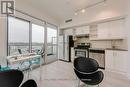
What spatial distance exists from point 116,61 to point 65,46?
3382 millimetres

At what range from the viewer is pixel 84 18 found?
5.68 meters

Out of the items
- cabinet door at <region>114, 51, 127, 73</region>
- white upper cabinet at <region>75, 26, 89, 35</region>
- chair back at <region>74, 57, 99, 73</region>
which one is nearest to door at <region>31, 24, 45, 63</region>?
white upper cabinet at <region>75, 26, 89, 35</region>

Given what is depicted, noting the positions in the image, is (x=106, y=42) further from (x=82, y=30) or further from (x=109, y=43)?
(x=82, y=30)

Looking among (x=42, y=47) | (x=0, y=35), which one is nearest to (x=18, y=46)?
(x=0, y=35)

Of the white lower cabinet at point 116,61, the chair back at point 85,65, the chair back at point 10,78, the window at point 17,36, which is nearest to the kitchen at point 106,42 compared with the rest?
the white lower cabinet at point 116,61

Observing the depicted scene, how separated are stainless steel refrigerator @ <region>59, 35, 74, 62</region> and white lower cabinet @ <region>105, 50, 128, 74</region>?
2641 mm

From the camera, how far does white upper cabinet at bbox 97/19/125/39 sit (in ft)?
14.9

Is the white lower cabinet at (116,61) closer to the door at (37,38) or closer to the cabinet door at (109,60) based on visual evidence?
the cabinet door at (109,60)

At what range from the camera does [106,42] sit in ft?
17.7

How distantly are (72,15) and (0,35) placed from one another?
4316 millimetres

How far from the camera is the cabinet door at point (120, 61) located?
402 cm

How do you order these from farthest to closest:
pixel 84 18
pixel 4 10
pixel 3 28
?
1. pixel 84 18
2. pixel 4 10
3. pixel 3 28

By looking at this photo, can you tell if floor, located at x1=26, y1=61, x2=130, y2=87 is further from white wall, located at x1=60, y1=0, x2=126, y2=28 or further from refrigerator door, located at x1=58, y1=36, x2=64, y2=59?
refrigerator door, located at x1=58, y1=36, x2=64, y2=59

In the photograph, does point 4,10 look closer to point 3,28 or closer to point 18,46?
point 3,28
